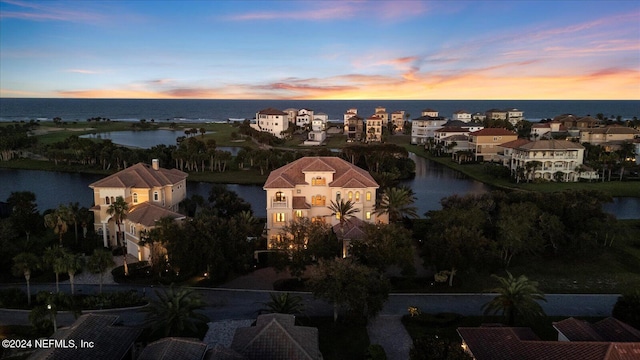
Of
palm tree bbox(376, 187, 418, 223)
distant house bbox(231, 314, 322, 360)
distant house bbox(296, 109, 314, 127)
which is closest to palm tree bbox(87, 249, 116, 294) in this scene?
distant house bbox(231, 314, 322, 360)

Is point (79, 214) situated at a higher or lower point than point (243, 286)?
higher

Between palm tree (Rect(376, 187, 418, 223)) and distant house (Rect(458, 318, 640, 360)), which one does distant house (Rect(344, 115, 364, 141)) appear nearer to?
palm tree (Rect(376, 187, 418, 223))

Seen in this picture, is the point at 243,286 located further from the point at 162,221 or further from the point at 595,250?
the point at 595,250

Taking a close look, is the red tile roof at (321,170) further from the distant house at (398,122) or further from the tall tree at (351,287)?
the distant house at (398,122)

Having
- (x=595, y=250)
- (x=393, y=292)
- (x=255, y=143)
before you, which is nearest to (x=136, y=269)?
(x=393, y=292)

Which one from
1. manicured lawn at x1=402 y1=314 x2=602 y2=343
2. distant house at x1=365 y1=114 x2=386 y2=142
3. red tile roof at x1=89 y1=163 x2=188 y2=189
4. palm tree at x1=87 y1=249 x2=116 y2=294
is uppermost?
distant house at x1=365 y1=114 x2=386 y2=142

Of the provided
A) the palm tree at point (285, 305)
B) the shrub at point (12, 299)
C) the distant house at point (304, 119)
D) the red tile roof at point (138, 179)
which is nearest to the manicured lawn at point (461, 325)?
the palm tree at point (285, 305)

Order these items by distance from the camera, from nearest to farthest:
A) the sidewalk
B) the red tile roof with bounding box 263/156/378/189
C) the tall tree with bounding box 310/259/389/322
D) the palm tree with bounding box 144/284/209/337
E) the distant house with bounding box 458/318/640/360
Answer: the distant house with bounding box 458/318/640/360, the palm tree with bounding box 144/284/209/337, the sidewalk, the tall tree with bounding box 310/259/389/322, the red tile roof with bounding box 263/156/378/189
